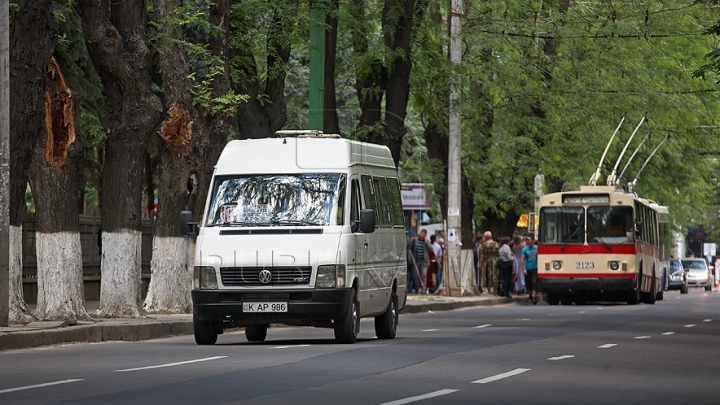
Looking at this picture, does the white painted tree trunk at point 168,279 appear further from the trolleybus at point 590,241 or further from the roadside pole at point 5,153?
the trolleybus at point 590,241

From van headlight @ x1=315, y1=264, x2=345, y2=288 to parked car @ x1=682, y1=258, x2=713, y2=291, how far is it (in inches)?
2476

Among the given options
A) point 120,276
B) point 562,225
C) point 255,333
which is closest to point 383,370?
point 255,333

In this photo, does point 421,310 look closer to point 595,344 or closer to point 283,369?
point 595,344

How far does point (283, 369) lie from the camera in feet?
46.8

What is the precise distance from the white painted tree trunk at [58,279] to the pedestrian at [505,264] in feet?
71.7

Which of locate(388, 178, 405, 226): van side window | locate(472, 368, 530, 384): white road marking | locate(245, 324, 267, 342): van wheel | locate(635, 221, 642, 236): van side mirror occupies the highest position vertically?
locate(635, 221, 642, 236): van side mirror

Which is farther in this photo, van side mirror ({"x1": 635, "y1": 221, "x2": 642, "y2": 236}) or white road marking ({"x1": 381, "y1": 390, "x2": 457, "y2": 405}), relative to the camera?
van side mirror ({"x1": 635, "y1": 221, "x2": 642, "y2": 236})

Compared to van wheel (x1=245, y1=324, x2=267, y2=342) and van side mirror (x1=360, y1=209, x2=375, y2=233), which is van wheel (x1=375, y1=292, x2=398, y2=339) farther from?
van side mirror (x1=360, y1=209, x2=375, y2=233)

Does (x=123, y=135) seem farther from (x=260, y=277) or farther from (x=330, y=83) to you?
(x=330, y=83)

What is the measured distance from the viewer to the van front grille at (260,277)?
18.3 meters

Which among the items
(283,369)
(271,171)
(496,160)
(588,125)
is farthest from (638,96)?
(283,369)

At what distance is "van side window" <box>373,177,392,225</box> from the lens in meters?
20.6

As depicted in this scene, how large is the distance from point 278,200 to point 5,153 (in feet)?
11.9

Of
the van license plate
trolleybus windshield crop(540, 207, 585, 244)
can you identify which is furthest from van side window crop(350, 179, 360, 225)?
trolleybus windshield crop(540, 207, 585, 244)
